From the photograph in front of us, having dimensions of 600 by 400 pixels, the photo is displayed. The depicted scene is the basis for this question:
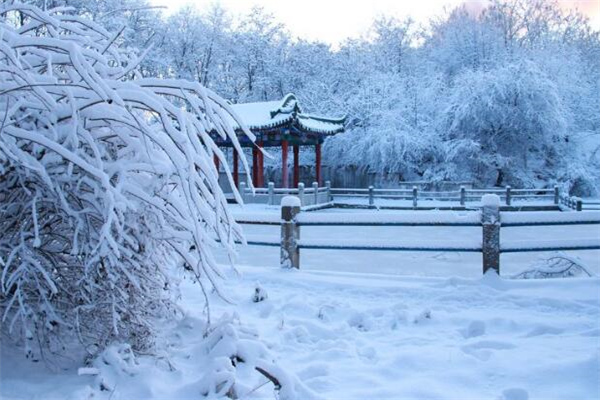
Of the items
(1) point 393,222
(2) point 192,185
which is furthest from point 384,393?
(1) point 393,222

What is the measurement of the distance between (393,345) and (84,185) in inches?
84.0

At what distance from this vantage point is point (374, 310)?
4062 millimetres

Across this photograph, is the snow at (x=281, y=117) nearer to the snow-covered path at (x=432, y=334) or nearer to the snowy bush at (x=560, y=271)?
the snowy bush at (x=560, y=271)

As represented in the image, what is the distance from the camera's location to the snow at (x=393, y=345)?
251 cm

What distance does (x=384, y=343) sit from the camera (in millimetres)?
3346

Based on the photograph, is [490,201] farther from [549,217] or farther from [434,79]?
[434,79]

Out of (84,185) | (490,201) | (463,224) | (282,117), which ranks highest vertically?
(282,117)

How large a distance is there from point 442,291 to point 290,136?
A: 56.3ft

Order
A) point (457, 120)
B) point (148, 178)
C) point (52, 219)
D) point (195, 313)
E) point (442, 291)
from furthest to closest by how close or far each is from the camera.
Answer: point (457, 120)
point (442, 291)
point (195, 313)
point (148, 178)
point (52, 219)

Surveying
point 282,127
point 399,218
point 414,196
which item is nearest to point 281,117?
point 282,127

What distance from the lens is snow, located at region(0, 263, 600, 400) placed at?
2.51 m

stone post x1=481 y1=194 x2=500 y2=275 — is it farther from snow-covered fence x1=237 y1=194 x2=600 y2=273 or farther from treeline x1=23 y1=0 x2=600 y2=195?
treeline x1=23 y1=0 x2=600 y2=195

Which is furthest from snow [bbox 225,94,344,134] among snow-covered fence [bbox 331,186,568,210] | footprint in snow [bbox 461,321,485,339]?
footprint in snow [bbox 461,321,485,339]

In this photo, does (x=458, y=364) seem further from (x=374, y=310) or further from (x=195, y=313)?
(x=195, y=313)
